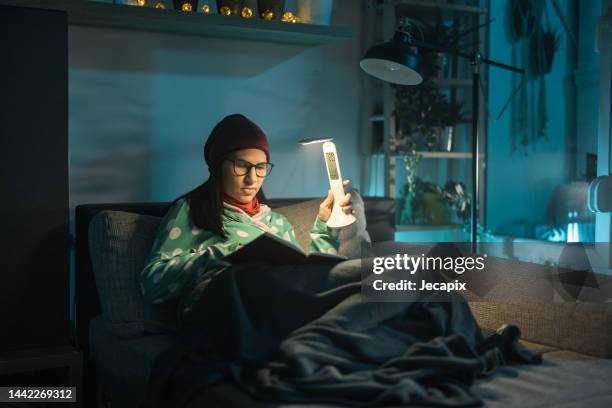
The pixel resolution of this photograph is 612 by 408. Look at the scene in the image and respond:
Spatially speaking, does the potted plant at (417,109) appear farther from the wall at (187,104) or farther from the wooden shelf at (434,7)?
the wooden shelf at (434,7)

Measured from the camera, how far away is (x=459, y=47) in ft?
11.7

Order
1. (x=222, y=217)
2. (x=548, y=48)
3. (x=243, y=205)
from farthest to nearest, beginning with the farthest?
(x=548, y=48), (x=243, y=205), (x=222, y=217)

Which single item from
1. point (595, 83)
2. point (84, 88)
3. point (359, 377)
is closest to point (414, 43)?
point (84, 88)

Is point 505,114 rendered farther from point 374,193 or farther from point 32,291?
point 32,291

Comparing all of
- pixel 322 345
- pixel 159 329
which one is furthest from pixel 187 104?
pixel 322 345

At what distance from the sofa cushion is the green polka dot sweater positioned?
0.18 ft

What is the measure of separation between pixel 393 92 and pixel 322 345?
2.03 m

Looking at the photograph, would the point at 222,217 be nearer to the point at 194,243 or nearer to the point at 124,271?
the point at 194,243

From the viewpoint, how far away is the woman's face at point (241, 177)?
233 centimetres

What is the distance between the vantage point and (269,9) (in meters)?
2.84

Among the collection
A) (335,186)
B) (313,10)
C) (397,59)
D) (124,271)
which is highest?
(313,10)

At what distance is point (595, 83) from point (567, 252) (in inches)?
58.1

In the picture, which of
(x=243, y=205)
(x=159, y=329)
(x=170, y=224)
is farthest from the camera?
(x=243, y=205)

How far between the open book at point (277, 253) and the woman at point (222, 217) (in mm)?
153
